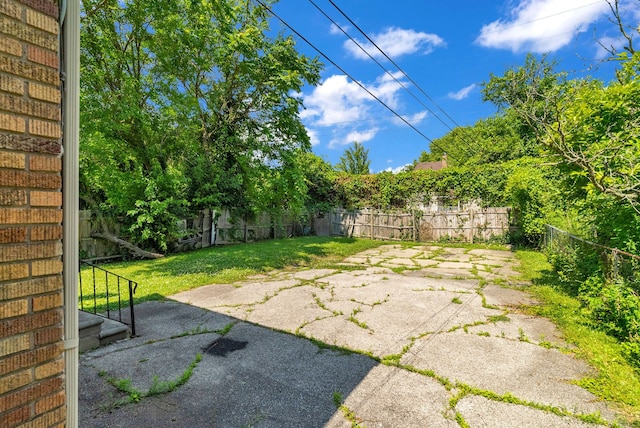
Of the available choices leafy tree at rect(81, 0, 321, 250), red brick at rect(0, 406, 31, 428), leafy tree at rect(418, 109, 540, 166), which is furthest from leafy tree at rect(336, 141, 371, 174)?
red brick at rect(0, 406, 31, 428)

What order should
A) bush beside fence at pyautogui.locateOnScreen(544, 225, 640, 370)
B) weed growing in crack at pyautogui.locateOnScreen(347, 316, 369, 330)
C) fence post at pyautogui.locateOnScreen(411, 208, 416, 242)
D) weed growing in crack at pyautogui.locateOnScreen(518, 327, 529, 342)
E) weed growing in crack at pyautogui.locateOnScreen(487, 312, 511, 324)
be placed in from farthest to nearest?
fence post at pyautogui.locateOnScreen(411, 208, 416, 242), weed growing in crack at pyautogui.locateOnScreen(487, 312, 511, 324), weed growing in crack at pyautogui.locateOnScreen(347, 316, 369, 330), weed growing in crack at pyautogui.locateOnScreen(518, 327, 529, 342), bush beside fence at pyautogui.locateOnScreen(544, 225, 640, 370)

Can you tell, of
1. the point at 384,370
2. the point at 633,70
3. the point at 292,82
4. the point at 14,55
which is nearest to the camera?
the point at 14,55

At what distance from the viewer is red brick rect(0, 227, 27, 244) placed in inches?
45.4

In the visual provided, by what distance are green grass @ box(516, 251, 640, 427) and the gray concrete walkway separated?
14cm

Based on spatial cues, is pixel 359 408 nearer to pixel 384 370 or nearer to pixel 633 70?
pixel 384 370

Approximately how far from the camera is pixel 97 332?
3.41 meters

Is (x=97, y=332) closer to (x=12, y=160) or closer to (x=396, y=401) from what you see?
(x=12, y=160)

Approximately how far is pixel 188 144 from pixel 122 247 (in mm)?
3871

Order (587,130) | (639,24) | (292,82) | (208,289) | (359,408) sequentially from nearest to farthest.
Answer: (359,408)
(639,24)
(587,130)
(208,289)
(292,82)

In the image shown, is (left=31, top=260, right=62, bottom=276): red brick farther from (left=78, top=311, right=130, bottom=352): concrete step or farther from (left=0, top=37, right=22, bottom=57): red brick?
(left=78, top=311, right=130, bottom=352): concrete step

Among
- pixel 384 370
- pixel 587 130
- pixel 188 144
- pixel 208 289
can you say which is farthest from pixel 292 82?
pixel 384 370

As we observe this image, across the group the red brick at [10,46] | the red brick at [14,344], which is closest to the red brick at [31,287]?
the red brick at [14,344]

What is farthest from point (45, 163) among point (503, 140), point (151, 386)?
point (503, 140)

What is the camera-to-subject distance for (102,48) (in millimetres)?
8883
